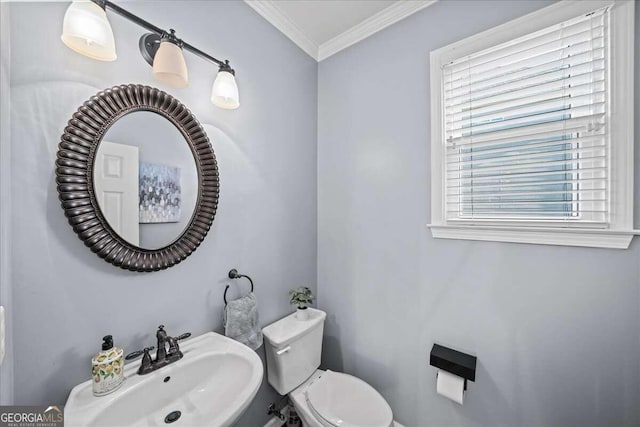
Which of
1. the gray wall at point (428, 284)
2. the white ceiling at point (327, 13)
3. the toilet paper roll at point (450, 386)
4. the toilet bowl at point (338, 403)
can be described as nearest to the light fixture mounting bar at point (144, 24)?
the white ceiling at point (327, 13)

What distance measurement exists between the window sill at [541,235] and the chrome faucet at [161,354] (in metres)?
1.33

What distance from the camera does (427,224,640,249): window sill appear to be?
946 millimetres

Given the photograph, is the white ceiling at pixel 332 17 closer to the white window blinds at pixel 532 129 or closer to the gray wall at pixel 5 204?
the white window blinds at pixel 532 129

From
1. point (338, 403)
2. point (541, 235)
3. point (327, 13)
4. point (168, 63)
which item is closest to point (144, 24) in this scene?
point (168, 63)

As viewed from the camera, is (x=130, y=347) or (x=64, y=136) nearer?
(x=64, y=136)

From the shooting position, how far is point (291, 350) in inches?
53.4

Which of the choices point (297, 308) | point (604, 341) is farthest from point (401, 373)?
point (604, 341)

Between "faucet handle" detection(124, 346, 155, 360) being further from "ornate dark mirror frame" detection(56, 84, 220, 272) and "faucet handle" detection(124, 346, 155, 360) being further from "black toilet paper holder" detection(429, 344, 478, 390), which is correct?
"black toilet paper holder" detection(429, 344, 478, 390)

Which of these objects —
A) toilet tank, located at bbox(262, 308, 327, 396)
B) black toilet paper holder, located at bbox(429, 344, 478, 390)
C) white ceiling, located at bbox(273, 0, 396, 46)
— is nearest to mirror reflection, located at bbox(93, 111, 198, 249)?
toilet tank, located at bbox(262, 308, 327, 396)

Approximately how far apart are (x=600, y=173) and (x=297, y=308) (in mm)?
1611

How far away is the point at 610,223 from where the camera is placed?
953 millimetres

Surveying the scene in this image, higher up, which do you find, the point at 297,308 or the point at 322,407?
the point at 297,308

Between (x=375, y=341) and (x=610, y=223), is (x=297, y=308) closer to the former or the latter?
(x=375, y=341)

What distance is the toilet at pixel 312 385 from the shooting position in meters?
1.20
